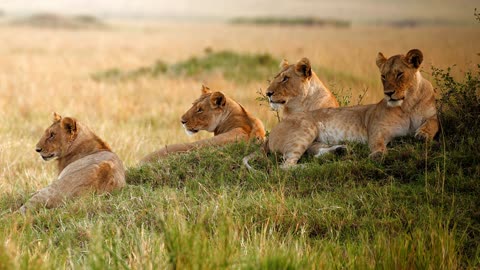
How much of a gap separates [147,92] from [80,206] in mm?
9035

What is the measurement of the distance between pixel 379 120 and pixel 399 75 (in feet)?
1.47

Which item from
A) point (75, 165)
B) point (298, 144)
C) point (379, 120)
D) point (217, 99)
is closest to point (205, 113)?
point (217, 99)

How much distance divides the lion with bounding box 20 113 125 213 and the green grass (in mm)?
159

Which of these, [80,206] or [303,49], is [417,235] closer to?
[80,206]

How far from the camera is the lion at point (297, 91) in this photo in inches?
291

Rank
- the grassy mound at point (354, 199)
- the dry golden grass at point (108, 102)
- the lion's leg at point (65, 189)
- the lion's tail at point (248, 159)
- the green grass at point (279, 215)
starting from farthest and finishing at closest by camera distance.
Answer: the dry golden grass at point (108, 102) < the lion's tail at point (248, 159) < the lion's leg at point (65, 189) < the grassy mound at point (354, 199) < the green grass at point (279, 215)

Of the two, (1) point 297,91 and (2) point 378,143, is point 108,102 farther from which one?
(2) point 378,143

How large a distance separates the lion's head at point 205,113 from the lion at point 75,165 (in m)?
1.19

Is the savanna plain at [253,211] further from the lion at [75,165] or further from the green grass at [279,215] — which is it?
the lion at [75,165]

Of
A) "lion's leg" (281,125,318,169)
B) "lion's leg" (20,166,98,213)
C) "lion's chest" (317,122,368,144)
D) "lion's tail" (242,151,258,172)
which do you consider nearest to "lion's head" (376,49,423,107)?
"lion's chest" (317,122,368,144)

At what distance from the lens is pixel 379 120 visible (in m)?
6.51

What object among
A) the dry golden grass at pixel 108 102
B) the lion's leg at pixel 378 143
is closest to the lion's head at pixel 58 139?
the dry golden grass at pixel 108 102

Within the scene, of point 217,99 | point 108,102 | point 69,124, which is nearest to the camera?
point 69,124

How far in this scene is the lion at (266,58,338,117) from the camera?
7.39 meters
